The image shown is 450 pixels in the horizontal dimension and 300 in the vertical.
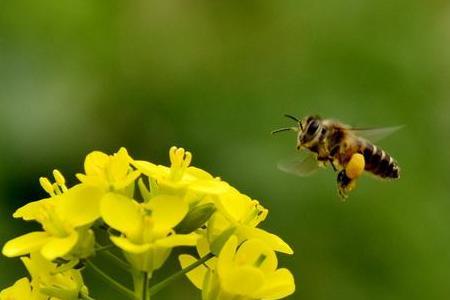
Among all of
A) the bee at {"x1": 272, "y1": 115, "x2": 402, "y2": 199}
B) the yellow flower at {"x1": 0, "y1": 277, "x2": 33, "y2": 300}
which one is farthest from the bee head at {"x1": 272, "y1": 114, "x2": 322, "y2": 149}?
the yellow flower at {"x1": 0, "y1": 277, "x2": 33, "y2": 300}

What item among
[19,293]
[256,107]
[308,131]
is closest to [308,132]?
[308,131]

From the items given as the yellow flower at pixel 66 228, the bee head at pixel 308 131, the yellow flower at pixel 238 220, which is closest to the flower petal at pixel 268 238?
the yellow flower at pixel 238 220

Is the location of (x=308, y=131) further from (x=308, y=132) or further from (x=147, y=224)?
(x=147, y=224)

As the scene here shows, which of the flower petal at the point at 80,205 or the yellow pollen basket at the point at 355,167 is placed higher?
the yellow pollen basket at the point at 355,167

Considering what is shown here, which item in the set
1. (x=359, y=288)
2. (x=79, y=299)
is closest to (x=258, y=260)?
(x=79, y=299)

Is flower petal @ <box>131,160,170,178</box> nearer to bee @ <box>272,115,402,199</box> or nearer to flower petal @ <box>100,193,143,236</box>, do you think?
flower petal @ <box>100,193,143,236</box>

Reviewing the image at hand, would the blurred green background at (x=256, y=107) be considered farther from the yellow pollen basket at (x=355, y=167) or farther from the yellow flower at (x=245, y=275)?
the yellow flower at (x=245, y=275)

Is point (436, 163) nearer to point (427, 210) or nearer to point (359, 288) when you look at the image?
point (427, 210)
